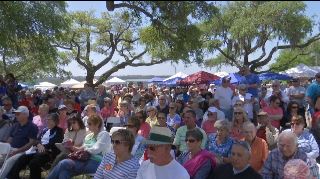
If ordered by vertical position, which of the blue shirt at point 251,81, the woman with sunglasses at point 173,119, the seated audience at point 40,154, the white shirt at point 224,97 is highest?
the blue shirt at point 251,81

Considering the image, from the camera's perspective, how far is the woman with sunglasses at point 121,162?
198 inches

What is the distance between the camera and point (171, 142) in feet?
15.1

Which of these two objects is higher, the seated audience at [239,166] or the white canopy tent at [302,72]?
the white canopy tent at [302,72]

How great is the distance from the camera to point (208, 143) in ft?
21.9

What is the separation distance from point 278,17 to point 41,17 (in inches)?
920

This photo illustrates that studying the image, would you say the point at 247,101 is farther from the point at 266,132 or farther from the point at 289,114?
the point at 266,132

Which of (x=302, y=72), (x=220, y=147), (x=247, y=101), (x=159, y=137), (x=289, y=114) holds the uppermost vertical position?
(x=302, y=72)

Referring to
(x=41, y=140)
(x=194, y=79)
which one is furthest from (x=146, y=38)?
(x=194, y=79)

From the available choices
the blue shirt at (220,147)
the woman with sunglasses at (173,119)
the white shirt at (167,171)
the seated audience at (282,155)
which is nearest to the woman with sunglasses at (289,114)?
the woman with sunglasses at (173,119)

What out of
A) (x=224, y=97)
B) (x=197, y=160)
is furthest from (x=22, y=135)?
(x=224, y=97)

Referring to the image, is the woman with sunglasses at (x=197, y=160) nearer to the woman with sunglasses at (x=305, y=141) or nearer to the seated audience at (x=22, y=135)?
the woman with sunglasses at (x=305, y=141)

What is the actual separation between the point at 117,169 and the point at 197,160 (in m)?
0.92

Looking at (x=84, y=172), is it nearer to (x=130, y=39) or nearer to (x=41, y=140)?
(x=41, y=140)

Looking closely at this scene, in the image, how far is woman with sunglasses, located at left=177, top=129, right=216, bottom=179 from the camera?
500cm
